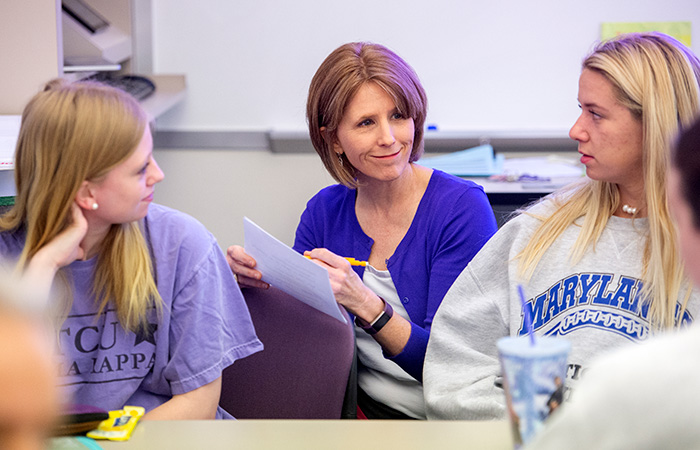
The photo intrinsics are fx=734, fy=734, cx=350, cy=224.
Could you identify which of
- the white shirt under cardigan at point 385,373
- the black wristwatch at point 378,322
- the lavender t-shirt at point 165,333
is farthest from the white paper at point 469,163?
the lavender t-shirt at point 165,333

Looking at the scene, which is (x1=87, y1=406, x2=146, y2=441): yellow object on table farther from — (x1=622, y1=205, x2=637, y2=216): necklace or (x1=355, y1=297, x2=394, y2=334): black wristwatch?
(x1=622, y1=205, x2=637, y2=216): necklace

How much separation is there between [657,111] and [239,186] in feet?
7.16

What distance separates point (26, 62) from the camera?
2053 millimetres

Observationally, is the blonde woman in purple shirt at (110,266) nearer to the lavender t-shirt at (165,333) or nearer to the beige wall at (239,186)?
the lavender t-shirt at (165,333)

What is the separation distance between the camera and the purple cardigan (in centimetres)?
154

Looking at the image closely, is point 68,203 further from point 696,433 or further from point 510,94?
point 510,94

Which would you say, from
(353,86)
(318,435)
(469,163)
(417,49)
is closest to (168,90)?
(417,49)

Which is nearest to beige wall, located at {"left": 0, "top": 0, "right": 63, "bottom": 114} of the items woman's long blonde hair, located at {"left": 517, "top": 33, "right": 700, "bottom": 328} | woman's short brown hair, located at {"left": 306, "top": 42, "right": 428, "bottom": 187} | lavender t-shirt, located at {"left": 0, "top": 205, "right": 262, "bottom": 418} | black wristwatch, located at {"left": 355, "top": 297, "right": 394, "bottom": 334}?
woman's short brown hair, located at {"left": 306, "top": 42, "right": 428, "bottom": 187}

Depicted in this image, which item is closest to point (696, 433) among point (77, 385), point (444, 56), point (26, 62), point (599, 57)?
point (599, 57)

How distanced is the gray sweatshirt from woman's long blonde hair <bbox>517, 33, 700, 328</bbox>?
0.03 metres

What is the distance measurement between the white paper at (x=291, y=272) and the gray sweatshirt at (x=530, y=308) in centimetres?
22

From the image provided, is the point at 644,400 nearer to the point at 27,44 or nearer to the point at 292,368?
the point at 292,368

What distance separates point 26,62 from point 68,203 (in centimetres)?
101

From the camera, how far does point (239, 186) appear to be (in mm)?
3148
